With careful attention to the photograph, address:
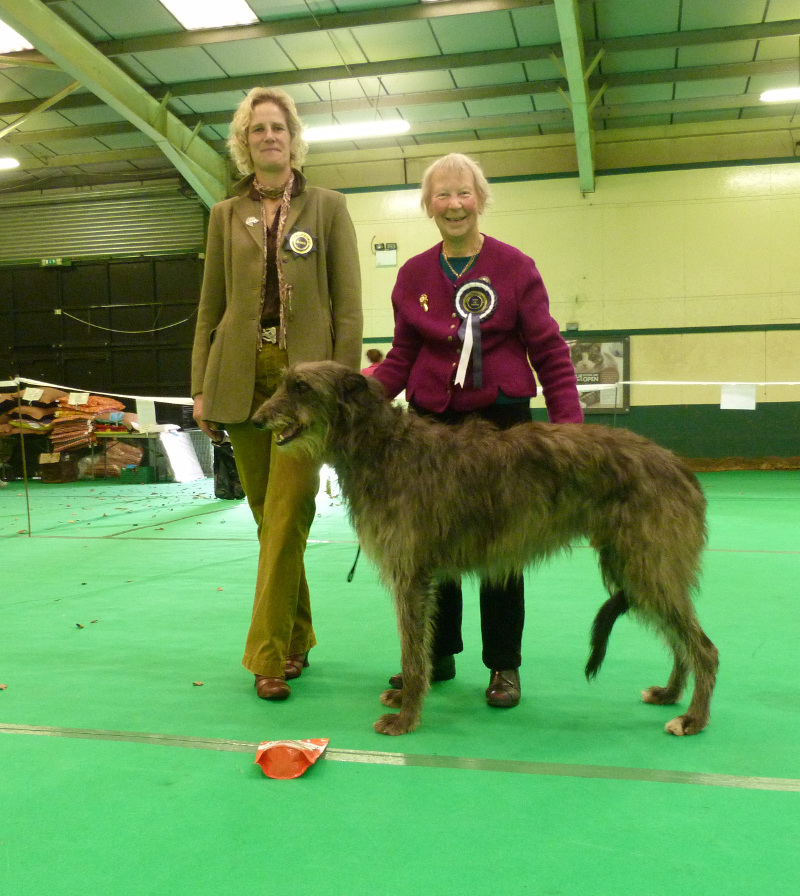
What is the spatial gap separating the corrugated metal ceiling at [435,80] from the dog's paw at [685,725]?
797 centimetres

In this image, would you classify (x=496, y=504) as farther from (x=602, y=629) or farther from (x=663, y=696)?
(x=663, y=696)

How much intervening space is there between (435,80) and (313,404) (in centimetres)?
988

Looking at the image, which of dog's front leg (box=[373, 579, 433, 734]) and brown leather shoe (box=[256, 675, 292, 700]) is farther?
brown leather shoe (box=[256, 675, 292, 700])

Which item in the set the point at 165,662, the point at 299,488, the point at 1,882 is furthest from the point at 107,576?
the point at 1,882

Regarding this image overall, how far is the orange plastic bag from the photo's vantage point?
1.96 meters

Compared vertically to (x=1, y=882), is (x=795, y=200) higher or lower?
higher

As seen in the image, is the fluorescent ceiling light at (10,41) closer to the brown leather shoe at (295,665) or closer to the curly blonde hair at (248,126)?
the curly blonde hair at (248,126)

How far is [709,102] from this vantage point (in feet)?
38.1

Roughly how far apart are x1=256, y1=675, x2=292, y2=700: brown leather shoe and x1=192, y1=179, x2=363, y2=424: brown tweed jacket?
92 centimetres

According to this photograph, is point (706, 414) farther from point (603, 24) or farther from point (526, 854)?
point (526, 854)

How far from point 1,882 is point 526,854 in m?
1.07

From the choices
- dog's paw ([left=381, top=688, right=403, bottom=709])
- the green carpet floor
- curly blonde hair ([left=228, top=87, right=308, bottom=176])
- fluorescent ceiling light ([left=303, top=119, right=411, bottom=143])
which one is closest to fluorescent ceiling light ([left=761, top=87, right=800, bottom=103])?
fluorescent ceiling light ([left=303, top=119, right=411, bottom=143])

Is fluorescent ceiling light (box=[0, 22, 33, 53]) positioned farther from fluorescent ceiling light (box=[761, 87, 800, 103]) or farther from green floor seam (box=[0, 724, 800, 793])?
fluorescent ceiling light (box=[761, 87, 800, 103])

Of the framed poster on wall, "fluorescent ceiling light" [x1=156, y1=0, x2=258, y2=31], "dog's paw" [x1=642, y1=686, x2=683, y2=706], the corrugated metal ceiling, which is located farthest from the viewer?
the framed poster on wall
